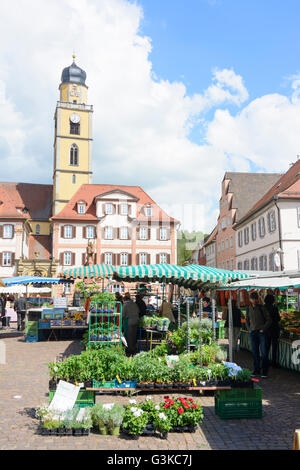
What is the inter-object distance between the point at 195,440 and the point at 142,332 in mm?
7141

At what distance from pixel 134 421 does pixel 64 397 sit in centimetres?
117

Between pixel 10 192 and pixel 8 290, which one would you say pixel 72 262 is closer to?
pixel 10 192

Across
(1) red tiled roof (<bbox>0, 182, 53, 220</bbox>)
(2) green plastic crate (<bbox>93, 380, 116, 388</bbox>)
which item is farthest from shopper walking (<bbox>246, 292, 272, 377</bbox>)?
(1) red tiled roof (<bbox>0, 182, 53, 220</bbox>)

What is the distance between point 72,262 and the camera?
142ft

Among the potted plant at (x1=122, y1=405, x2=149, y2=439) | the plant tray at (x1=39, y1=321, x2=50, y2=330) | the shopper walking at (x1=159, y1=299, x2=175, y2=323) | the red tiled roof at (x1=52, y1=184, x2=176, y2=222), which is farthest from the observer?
the red tiled roof at (x1=52, y1=184, x2=176, y2=222)

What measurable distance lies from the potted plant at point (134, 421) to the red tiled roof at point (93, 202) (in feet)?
129

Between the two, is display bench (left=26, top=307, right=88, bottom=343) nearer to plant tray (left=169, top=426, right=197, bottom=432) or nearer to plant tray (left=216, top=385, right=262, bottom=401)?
plant tray (left=216, top=385, right=262, bottom=401)

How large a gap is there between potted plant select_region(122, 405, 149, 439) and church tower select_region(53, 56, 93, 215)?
46309 millimetres

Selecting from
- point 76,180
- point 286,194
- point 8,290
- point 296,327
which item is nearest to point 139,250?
point 76,180

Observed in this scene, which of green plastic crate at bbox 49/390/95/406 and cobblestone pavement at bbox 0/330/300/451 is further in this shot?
green plastic crate at bbox 49/390/95/406

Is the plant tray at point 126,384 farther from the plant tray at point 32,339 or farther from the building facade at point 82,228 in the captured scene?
the building facade at point 82,228

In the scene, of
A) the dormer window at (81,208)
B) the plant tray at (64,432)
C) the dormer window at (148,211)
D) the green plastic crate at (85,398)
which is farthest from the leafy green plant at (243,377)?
the dormer window at (81,208)

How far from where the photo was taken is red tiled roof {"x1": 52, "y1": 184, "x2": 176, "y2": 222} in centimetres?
4462
